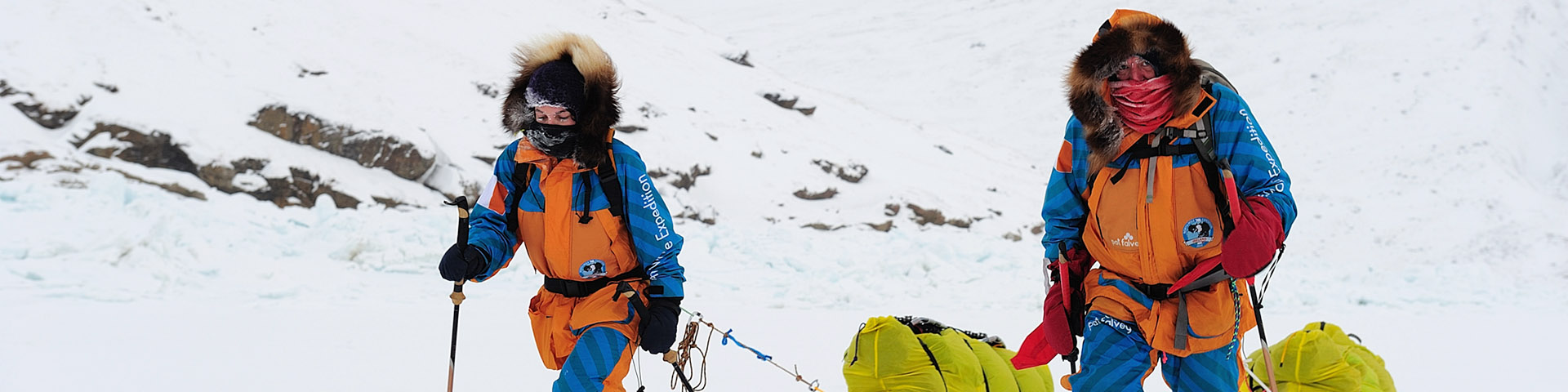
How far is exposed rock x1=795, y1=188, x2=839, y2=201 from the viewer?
A: 527 inches

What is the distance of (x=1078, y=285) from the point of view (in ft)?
10.8

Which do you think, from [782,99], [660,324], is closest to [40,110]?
[660,324]

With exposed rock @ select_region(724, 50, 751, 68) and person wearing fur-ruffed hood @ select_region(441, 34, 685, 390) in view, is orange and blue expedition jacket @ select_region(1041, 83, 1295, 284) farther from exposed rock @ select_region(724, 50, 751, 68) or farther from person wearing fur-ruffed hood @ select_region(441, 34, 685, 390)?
exposed rock @ select_region(724, 50, 751, 68)

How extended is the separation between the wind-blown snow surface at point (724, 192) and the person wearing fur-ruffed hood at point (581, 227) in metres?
1.91

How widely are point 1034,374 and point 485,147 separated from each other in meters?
9.73

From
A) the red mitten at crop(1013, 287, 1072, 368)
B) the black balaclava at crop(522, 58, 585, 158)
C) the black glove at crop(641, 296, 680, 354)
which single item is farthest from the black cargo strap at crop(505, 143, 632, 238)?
the red mitten at crop(1013, 287, 1072, 368)

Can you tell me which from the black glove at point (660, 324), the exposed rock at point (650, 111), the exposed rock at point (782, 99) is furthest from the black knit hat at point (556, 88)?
the exposed rock at point (782, 99)

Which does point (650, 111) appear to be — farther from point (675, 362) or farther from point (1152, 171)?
point (1152, 171)

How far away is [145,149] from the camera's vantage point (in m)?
9.98

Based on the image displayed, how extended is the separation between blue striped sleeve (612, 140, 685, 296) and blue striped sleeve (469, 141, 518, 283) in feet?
1.29

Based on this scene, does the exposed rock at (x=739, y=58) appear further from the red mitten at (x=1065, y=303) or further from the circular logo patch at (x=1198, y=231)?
the circular logo patch at (x=1198, y=231)

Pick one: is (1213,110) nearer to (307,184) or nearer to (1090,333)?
(1090,333)

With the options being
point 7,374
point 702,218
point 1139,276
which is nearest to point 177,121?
point 702,218

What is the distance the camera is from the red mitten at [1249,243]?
8.50 feet
